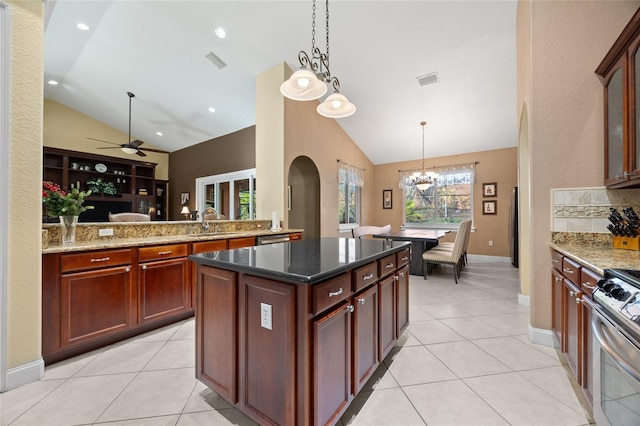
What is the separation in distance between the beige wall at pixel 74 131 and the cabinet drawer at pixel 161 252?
5.95m

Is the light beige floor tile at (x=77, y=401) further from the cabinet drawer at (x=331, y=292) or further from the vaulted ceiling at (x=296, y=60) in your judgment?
the vaulted ceiling at (x=296, y=60)

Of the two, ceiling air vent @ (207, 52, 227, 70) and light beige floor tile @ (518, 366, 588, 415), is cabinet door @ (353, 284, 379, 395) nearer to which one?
light beige floor tile @ (518, 366, 588, 415)

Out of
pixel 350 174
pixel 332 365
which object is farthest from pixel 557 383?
pixel 350 174

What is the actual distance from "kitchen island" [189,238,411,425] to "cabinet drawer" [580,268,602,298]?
1026 millimetres

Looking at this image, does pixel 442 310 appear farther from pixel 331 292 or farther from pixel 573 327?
pixel 331 292

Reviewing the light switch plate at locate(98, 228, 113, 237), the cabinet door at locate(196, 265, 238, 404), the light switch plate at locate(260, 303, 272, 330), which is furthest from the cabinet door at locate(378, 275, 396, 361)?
the light switch plate at locate(98, 228, 113, 237)

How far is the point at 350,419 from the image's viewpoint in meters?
1.45

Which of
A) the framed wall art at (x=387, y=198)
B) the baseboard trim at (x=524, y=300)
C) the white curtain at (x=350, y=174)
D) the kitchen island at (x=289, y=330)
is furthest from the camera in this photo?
the framed wall art at (x=387, y=198)

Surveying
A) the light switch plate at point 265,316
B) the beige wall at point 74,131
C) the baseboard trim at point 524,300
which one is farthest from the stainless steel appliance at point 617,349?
the beige wall at point 74,131

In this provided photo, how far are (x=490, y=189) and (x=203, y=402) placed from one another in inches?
259

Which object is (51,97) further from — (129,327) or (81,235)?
(129,327)

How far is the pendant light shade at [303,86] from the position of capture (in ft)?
6.52

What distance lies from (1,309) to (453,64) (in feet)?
17.0

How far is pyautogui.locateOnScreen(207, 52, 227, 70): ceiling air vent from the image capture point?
159 inches
